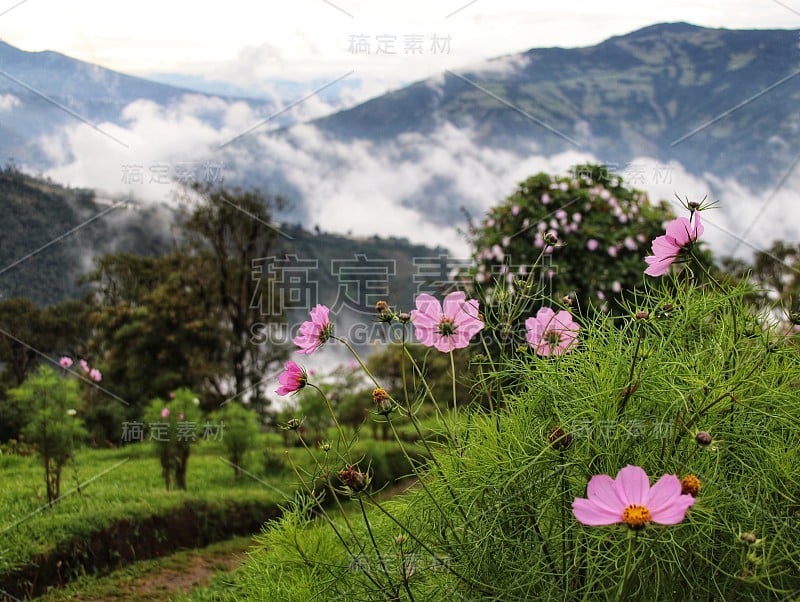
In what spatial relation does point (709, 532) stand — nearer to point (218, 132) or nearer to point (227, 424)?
point (227, 424)

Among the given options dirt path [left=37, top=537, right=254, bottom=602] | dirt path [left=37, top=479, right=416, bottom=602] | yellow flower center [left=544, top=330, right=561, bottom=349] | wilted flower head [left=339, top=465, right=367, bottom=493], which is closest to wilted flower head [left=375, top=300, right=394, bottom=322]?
wilted flower head [left=339, top=465, right=367, bottom=493]

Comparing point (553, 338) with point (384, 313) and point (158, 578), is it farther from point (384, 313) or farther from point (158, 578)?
point (158, 578)

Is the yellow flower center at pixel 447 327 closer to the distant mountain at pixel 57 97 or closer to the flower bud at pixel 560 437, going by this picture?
the flower bud at pixel 560 437

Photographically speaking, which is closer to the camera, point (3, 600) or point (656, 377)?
point (656, 377)

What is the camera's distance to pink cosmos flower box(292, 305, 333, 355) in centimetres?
155

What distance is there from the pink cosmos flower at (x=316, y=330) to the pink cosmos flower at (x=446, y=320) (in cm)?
18

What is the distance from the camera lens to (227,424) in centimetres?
584

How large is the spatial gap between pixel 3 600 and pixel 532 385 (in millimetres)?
3010

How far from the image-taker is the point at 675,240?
4.77 feet

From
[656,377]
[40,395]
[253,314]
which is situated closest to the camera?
[656,377]

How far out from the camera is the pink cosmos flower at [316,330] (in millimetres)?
1551

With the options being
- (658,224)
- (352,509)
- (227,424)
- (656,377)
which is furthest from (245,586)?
(658,224)

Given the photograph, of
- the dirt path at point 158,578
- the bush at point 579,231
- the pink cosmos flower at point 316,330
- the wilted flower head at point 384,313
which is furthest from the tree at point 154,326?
the wilted flower head at point 384,313

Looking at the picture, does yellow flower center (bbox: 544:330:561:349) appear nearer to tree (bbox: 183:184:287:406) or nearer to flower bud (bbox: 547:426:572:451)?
flower bud (bbox: 547:426:572:451)
